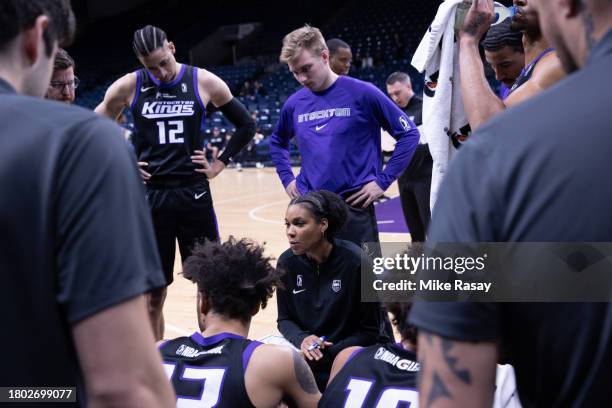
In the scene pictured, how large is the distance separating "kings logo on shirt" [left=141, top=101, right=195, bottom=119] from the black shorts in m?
0.40

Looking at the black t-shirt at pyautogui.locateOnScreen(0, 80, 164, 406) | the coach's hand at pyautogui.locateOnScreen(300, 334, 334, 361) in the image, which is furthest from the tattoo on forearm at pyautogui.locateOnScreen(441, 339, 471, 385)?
the coach's hand at pyautogui.locateOnScreen(300, 334, 334, 361)

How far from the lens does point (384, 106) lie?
4.06 metres

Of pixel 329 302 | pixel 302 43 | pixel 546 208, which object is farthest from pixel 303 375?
pixel 302 43

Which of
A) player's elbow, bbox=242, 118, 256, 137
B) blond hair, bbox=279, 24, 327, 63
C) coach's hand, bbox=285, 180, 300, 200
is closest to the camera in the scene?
blond hair, bbox=279, 24, 327, 63

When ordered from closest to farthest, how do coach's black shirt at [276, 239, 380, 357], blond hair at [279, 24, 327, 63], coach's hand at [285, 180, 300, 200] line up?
coach's black shirt at [276, 239, 380, 357]
blond hair at [279, 24, 327, 63]
coach's hand at [285, 180, 300, 200]

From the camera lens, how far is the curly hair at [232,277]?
259 centimetres

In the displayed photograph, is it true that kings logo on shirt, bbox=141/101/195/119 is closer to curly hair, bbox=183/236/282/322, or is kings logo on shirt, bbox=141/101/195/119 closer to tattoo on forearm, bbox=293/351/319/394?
curly hair, bbox=183/236/282/322

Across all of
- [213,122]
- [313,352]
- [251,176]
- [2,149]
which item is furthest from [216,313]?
[213,122]

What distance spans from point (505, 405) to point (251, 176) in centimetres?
1565

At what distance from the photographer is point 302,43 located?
3.95 metres

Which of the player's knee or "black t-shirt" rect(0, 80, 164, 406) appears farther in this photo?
the player's knee

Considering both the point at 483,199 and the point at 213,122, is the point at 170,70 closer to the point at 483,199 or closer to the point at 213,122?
the point at 483,199

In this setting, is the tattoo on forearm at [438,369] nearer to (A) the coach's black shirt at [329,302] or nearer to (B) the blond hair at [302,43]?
(A) the coach's black shirt at [329,302]

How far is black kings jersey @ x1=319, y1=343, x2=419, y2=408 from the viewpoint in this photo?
89.0 inches
